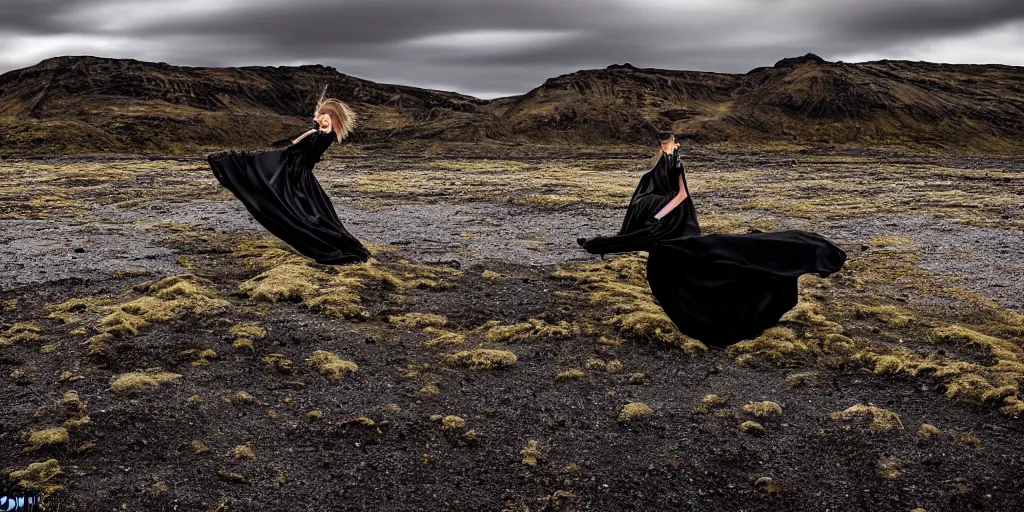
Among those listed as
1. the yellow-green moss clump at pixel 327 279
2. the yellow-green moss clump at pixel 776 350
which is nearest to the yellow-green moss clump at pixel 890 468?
the yellow-green moss clump at pixel 776 350

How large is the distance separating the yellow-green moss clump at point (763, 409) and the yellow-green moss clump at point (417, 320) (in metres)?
3.95

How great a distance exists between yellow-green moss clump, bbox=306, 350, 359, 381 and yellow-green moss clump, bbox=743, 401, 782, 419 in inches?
148

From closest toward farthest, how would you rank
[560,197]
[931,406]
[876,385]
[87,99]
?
[931,406]
[876,385]
[560,197]
[87,99]

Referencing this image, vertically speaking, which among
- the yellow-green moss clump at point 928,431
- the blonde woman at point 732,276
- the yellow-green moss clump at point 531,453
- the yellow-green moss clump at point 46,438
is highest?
the blonde woman at point 732,276

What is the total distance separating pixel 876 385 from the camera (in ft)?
24.7

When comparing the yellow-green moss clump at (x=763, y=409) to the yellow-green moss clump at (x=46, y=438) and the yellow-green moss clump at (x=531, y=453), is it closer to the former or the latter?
the yellow-green moss clump at (x=531, y=453)

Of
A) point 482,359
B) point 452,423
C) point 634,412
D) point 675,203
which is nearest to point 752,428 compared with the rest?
point 634,412

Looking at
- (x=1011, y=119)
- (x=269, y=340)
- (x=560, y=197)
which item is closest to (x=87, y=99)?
(x=560, y=197)

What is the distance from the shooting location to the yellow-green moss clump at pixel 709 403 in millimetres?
6871

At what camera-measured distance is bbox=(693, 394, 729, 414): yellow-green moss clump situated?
6871 millimetres

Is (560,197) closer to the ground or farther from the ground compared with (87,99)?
closer to the ground

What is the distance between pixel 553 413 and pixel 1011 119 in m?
115

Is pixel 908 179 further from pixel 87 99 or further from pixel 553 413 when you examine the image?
pixel 87 99

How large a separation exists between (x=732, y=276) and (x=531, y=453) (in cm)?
334
